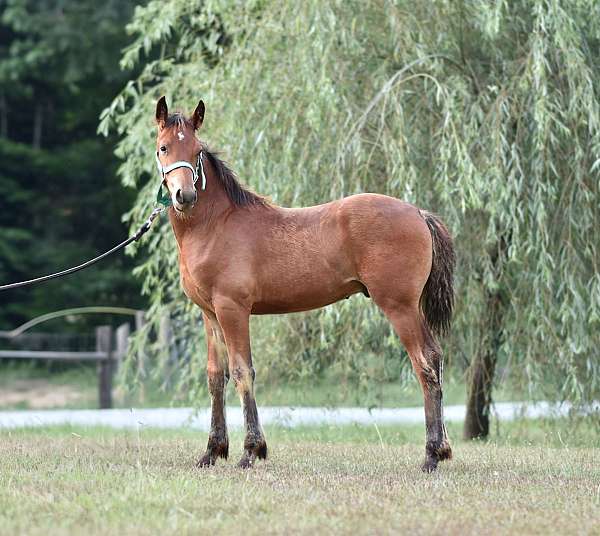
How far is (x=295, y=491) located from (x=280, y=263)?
1635 mm

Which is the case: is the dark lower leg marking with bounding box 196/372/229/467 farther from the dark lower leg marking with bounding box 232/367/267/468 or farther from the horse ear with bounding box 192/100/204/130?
the horse ear with bounding box 192/100/204/130

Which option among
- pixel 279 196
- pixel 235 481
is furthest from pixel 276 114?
pixel 235 481

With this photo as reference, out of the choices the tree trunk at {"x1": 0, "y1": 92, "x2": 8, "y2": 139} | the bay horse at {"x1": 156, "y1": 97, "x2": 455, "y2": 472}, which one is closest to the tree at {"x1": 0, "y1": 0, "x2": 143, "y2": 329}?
the tree trunk at {"x1": 0, "y1": 92, "x2": 8, "y2": 139}

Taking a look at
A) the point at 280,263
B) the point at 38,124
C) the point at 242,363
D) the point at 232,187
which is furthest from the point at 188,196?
the point at 38,124

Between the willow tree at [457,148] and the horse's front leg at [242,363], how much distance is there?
90.2 inches

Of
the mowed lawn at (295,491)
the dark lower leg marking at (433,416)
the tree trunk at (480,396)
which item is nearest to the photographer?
the mowed lawn at (295,491)

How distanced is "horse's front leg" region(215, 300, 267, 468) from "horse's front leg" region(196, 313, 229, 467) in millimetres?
274

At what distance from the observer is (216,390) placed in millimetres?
6496

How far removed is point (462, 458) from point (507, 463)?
38 centimetres

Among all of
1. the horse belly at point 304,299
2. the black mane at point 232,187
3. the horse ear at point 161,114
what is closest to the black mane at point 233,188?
the black mane at point 232,187

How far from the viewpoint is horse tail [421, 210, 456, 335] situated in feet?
21.0

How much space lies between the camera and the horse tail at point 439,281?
6.40 m

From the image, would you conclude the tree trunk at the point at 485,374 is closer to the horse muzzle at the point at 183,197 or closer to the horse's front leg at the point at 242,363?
the horse's front leg at the point at 242,363

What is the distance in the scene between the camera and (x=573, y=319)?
830 centimetres
